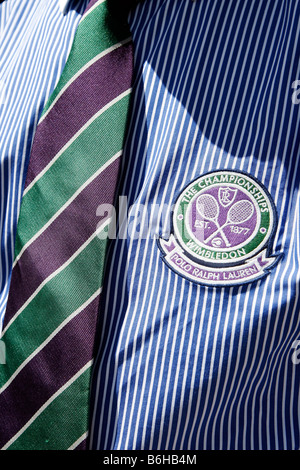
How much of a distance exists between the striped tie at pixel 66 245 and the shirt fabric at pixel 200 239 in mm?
28

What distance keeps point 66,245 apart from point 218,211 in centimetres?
21

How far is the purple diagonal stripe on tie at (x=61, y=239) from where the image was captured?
28.4 inches

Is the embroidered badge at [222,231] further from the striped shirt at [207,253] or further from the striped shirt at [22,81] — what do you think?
the striped shirt at [22,81]

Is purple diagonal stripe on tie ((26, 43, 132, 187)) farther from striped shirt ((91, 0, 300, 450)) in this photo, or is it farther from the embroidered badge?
the embroidered badge

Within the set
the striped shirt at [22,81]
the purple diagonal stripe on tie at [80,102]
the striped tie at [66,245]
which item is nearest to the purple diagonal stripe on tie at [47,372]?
the striped tie at [66,245]

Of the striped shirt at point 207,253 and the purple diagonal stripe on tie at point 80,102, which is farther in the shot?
the purple diagonal stripe on tie at point 80,102

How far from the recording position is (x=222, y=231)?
2.29ft

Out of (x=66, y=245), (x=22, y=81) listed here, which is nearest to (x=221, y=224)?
(x=66, y=245)

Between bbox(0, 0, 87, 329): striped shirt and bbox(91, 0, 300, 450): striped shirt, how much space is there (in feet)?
0.49

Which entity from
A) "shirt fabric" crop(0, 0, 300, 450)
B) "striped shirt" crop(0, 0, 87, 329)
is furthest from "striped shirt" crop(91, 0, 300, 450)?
"striped shirt" crop(0, 0, 87, 329)

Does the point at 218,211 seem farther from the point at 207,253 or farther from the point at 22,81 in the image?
the point at 22,81

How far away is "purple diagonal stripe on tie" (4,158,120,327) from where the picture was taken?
0.72 meters

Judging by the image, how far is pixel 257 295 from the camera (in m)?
0.66

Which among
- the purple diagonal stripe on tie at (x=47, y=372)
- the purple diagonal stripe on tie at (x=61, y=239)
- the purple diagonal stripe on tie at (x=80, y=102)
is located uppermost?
the purple diagonal stripe on tie at (x=80, y=102)
